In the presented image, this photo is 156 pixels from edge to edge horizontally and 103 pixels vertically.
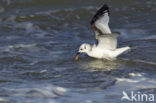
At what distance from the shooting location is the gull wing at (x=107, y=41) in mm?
7713

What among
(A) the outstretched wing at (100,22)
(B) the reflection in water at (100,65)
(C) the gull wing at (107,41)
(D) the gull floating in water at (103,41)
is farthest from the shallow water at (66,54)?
(A) the outstretched wing at (100,22)

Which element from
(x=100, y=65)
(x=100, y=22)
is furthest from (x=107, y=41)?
(x=100, y=65)

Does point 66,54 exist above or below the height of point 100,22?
below

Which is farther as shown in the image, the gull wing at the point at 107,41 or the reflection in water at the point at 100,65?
the gull wing at the point at 107,41

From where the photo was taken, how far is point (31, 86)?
6.18 meters

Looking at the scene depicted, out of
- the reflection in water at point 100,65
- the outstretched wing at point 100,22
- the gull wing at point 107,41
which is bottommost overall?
the reflection in water at point 100,65

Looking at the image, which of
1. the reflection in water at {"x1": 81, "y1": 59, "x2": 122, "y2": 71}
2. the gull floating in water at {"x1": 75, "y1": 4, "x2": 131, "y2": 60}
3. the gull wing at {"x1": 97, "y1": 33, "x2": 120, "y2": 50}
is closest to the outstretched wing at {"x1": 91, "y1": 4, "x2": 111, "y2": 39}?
the gull floating in water at {"x1": 75, "y1": 4, "x2": 131, "y2": 60}

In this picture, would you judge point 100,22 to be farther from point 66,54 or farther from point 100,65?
point 66,54

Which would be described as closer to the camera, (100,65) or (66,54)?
(100,65)

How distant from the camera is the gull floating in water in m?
7.75

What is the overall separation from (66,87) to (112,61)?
181 cm

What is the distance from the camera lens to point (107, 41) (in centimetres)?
790

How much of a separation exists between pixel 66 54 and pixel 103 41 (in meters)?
0.77

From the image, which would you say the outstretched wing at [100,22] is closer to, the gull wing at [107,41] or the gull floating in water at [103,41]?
the gull floating in water at [103,41]
